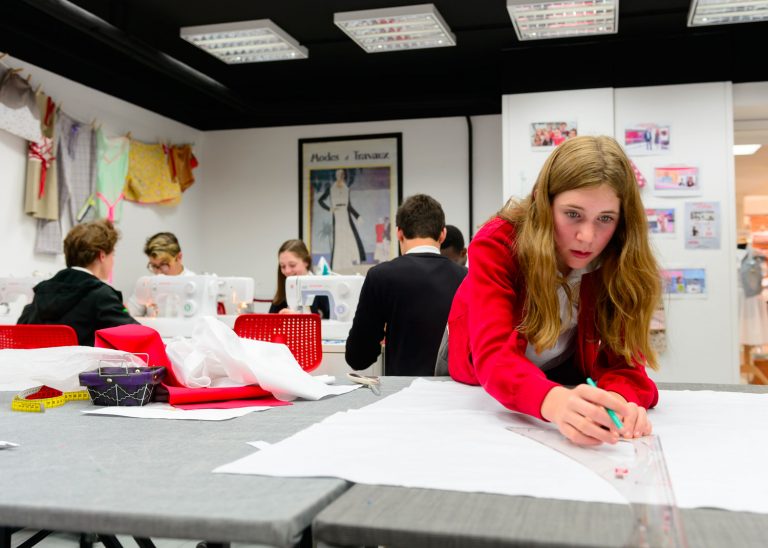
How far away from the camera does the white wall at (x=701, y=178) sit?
14.7ft

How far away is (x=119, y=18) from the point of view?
4391 millimetres

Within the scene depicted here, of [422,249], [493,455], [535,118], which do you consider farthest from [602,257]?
[535,118]

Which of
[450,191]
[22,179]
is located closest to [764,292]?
[450,191]

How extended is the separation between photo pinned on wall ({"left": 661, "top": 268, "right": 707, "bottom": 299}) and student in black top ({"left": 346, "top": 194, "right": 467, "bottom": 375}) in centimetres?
240

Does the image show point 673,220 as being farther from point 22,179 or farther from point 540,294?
point 22,179

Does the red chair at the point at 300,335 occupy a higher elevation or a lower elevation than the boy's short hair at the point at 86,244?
lower

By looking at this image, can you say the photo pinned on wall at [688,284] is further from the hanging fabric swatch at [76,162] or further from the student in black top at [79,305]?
the hanging fabric swatch at [76,162]

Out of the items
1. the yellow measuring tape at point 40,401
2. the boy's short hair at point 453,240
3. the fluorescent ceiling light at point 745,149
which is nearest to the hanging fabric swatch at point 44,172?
the boy's short hair at point 453,240

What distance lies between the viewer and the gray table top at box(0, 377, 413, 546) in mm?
657

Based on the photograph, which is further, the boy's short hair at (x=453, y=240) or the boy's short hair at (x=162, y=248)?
the boy's short hair at (x=162, y=248)

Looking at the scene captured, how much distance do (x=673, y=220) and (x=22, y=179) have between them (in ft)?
13.4

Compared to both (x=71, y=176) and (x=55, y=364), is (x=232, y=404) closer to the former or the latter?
(x=55, y=364)

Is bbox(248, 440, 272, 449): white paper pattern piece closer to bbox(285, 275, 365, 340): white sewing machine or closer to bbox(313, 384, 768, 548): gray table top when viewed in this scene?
bbox(313, 384, 768, 548): gray table top

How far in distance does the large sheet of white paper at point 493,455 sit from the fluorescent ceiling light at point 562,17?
3173 millimetres
